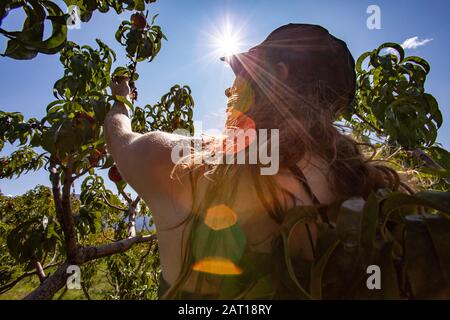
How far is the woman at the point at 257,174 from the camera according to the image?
28.2 inches

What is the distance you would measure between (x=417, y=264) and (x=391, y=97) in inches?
82.3

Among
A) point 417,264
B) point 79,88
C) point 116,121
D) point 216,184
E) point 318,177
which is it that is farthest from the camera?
point 79,88

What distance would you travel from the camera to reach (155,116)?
143 inches

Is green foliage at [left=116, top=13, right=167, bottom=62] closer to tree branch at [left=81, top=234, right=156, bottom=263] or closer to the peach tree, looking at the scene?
the peach tree

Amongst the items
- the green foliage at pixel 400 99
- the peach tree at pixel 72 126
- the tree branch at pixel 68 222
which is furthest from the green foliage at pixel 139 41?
the green foliage at pixel 400 99

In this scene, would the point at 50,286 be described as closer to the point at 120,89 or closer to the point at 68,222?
the point at 68,222

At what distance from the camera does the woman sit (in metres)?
0.72

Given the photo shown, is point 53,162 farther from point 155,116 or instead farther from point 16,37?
point 155,116

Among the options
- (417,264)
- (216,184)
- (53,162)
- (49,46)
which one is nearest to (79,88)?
(53,162)

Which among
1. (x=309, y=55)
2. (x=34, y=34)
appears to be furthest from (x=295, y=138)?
(x=34, y=34)

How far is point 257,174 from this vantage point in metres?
0.92

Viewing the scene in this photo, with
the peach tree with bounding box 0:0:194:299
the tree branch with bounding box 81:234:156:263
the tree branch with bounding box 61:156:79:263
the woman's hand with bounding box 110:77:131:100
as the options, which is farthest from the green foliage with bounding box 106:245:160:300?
the woman's hand with bounding box 110:77:131:100
